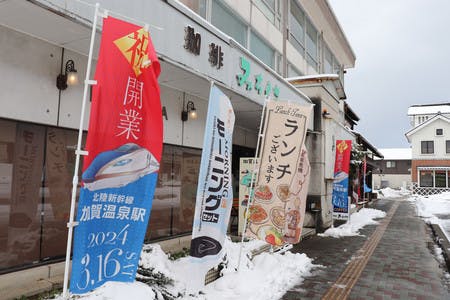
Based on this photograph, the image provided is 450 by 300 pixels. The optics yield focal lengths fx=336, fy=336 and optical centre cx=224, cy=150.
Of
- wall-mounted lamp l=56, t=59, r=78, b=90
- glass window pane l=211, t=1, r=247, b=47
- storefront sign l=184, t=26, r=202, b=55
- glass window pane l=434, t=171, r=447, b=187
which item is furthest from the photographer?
glass window pane l=434, t=171, r=447, b=187

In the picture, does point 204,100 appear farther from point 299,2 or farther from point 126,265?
point 299,2

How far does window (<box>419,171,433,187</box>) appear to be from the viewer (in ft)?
153

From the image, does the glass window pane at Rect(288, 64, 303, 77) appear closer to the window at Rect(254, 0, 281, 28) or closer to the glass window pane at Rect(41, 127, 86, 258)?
the window at Rect(254, 0, 281, 28)

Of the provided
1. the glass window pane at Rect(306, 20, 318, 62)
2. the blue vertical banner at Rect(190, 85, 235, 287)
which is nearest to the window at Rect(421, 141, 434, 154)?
the glass window pane at Rect(306, 20, 318, 62)

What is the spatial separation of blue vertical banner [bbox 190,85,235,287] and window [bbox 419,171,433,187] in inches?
1940

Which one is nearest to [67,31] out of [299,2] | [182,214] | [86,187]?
[86,187]

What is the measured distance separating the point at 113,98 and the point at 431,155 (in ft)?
173

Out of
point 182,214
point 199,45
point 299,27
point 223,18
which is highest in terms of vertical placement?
point 299,27

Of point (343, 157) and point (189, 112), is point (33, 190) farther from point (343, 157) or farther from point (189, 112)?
point (343, 157)

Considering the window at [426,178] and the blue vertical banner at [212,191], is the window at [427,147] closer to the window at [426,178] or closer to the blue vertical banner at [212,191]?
the window at [426,178]

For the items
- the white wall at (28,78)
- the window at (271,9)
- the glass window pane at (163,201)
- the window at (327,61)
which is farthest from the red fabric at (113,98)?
the window at (327,61)

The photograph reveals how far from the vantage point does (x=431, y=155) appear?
46812mm

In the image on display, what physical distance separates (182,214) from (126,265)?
5999 millimetres

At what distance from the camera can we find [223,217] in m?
6.05
